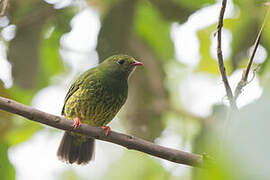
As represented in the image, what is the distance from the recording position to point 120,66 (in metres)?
4.14

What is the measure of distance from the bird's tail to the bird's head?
0.76m

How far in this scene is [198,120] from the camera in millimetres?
4809

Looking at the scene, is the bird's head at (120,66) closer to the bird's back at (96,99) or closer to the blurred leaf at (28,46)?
the bird's back at (96,99)

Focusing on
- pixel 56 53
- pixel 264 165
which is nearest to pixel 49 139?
pixel 56 53

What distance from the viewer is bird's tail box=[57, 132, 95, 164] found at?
4.12 metres

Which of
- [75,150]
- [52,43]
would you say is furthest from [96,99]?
[52,43]

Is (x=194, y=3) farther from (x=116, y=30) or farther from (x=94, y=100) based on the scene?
(x=94, y=100)

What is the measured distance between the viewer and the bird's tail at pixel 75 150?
13.5ft

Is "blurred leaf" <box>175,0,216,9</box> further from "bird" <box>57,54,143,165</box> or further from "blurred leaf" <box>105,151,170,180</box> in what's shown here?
"blurred leaf" <box>105,151,170,180</box>

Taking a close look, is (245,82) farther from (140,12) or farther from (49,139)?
(49,139)

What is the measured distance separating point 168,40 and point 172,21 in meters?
0.62

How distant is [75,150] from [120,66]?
1.00 metres

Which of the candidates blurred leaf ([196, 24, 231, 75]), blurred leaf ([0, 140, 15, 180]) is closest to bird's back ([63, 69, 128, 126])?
blurred leaf ([0, 140, 15, 180])

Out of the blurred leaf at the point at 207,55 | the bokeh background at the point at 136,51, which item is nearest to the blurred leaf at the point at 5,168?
the bokeh background at the point at 136,51
